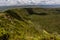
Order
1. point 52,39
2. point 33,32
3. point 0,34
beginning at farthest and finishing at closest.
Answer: point 33,32 → point 52,39 → point 0,34

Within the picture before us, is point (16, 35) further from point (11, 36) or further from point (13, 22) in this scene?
point (13, 22)

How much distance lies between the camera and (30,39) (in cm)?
1066

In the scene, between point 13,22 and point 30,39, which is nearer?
point 30,39

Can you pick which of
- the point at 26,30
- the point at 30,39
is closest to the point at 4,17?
the point at 26,30

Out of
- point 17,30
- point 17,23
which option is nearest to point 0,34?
point 17,30

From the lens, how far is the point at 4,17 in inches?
492

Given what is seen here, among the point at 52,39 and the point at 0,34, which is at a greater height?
the point at 0,34

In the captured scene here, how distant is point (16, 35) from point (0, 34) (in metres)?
0.79

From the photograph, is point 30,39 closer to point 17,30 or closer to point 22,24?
point 17,30

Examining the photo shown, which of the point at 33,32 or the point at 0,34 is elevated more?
the point at 0,34

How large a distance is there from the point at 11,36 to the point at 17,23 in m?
1.69

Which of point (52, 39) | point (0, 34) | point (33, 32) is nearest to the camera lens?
point (0, 34)

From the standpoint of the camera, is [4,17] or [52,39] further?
[4,17]

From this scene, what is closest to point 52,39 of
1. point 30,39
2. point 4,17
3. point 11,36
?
point 30,39
